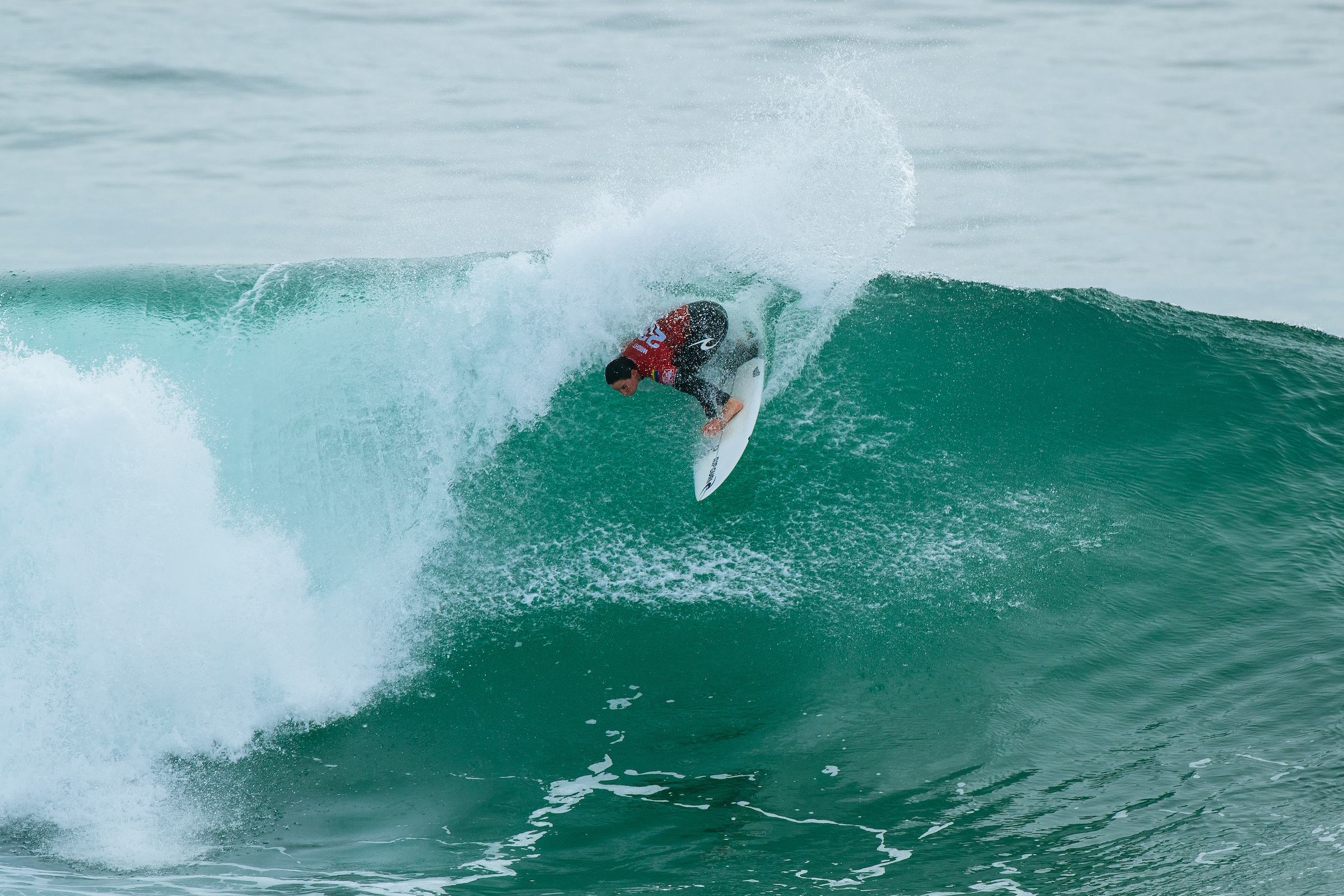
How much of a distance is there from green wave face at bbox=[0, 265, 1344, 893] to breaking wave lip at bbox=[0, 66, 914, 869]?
28 millimetres

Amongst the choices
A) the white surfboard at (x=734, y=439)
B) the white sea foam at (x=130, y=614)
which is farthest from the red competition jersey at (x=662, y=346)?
the white sea foam at (x=130, y=614)

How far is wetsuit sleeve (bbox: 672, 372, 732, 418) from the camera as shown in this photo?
7.39 m

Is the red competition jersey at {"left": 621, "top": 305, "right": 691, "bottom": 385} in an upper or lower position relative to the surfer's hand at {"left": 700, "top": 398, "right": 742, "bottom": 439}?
upper

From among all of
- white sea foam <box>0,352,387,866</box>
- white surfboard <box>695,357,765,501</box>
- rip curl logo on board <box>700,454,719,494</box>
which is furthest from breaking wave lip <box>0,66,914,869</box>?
rip curl logo on board <box>700,454,719,494</box>

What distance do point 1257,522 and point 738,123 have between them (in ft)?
36.9

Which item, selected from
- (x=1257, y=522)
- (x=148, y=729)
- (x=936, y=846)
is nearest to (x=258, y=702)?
(x=148, y=729)

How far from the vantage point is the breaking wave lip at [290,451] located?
19.9 feet

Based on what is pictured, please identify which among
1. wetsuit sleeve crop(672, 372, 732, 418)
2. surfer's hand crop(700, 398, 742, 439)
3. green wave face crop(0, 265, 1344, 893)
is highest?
wetsuit sleeve crop(672, 372, 732, 418)

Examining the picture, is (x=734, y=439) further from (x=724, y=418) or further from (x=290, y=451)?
(x=290, y=451)

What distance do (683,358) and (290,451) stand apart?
9.32ft

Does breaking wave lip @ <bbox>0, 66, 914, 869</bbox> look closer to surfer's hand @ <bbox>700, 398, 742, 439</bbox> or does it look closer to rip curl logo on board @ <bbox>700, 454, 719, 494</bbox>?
surfer's hand @ <bbox>700, 398, 742, 439</bbox>

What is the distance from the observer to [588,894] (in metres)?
4.90

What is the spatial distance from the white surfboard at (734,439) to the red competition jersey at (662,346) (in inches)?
19.8

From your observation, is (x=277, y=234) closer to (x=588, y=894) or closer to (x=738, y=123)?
(x=738, y=123)
